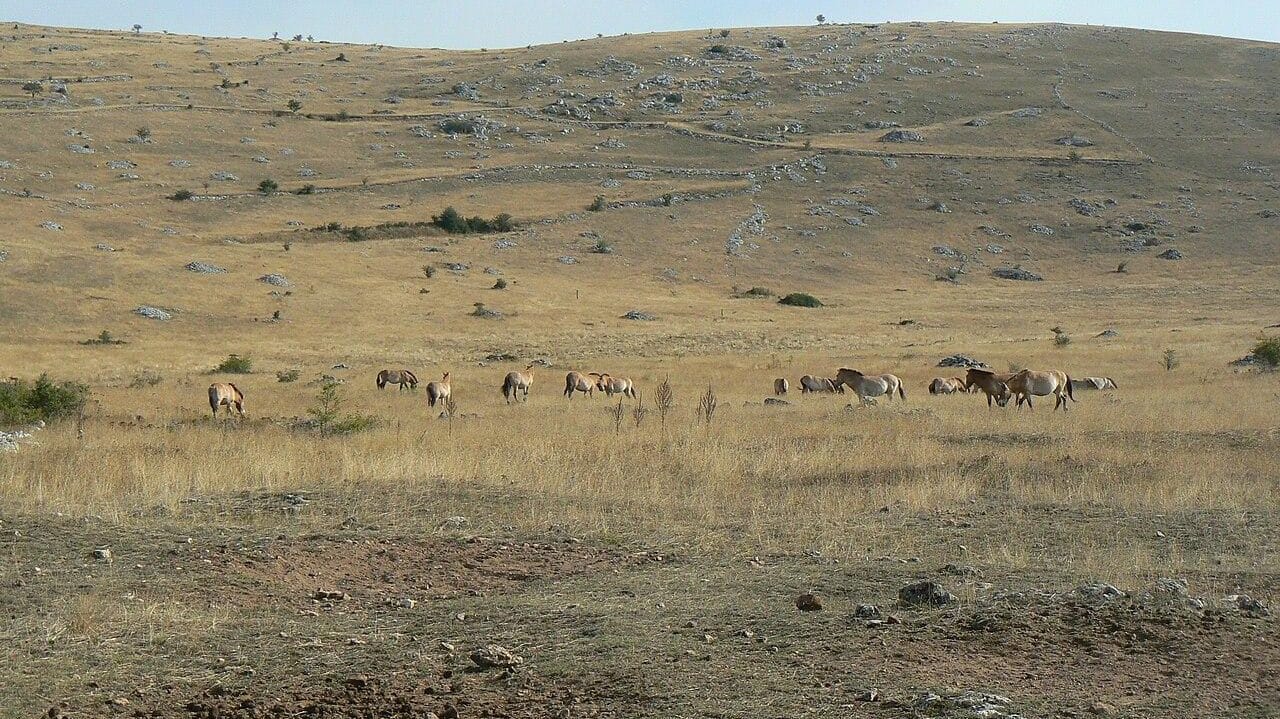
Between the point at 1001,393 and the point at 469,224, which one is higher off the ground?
the point at 469,224

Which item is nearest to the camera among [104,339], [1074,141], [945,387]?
[945,387]

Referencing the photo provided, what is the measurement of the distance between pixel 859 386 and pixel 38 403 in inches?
724

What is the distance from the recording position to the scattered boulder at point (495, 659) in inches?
249

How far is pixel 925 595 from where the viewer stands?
735cm

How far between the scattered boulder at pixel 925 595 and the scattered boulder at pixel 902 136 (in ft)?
341

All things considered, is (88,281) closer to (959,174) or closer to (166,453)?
(166,453)

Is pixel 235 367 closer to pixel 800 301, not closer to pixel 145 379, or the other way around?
pixel 145 379

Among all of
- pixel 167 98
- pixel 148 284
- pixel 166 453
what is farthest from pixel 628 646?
pixel 167 98

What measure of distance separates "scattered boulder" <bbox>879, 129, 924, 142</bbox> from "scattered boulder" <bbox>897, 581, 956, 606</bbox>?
10380 centimetres

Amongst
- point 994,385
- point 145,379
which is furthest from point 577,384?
point 145,379

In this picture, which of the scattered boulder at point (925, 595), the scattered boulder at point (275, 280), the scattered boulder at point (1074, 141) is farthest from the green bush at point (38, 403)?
the scattered boulder at point (1074, 141)

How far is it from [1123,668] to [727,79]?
430ft

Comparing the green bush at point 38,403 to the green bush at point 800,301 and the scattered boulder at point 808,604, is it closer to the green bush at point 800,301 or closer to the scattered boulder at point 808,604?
→ the scattered boulder at point 808,604

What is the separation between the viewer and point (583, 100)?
122m
